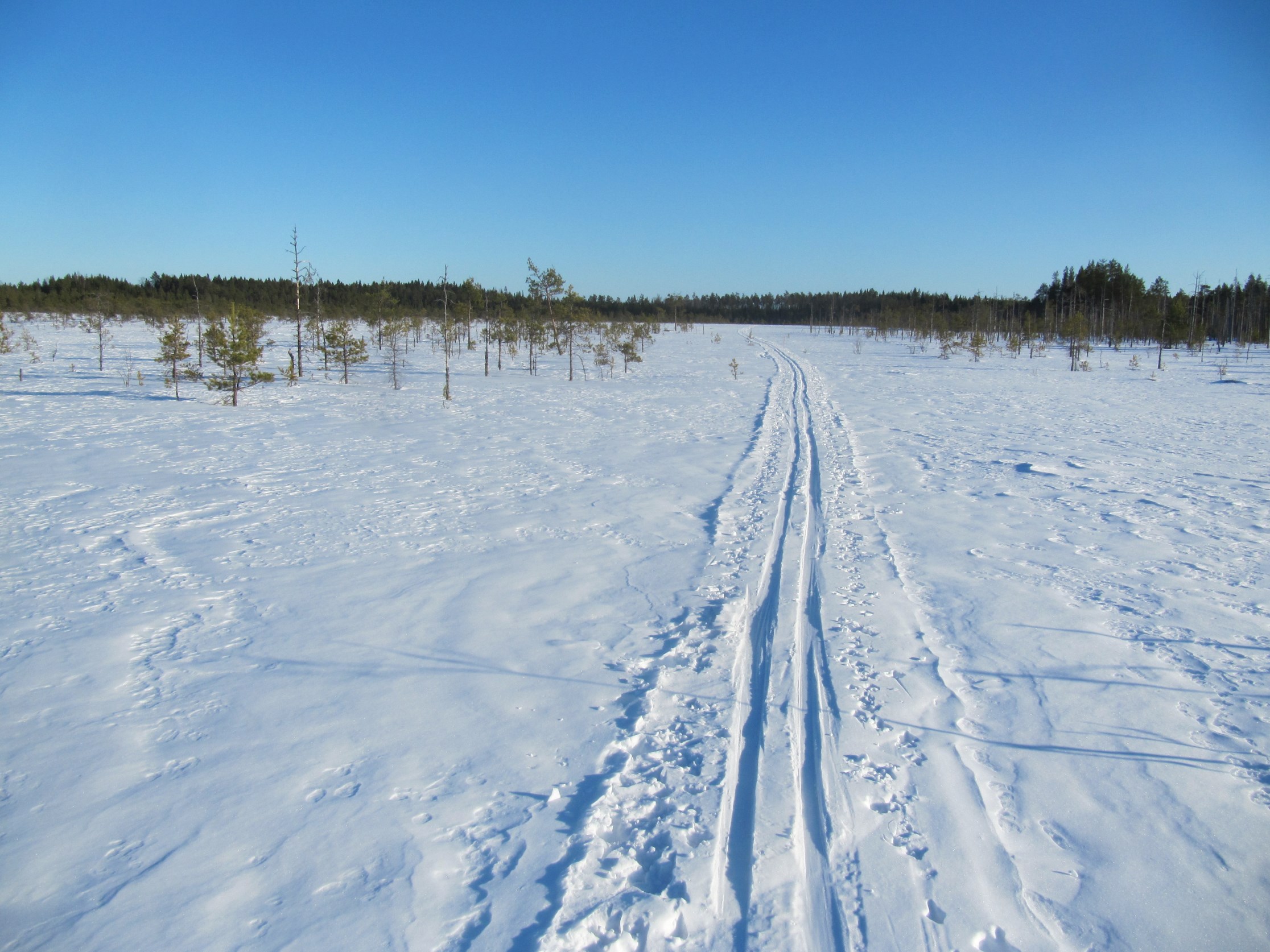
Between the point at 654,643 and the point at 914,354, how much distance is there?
40992mm

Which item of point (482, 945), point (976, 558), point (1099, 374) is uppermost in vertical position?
point (1099, 374)

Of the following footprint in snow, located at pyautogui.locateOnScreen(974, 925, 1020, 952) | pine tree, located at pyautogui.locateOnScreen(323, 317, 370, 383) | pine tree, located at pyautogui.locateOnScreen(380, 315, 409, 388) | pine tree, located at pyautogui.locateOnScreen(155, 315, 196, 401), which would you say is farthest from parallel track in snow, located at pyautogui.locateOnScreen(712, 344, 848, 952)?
pine tree, located at pyautogui.locateOnScreen(323, 317, 370, 383)

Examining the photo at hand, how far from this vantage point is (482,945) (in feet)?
8.01

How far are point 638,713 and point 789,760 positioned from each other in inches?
38.0

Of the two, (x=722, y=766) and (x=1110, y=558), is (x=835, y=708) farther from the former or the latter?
(x=1110, y=558)

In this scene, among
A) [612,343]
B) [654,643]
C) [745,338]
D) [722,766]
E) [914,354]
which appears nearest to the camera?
[722,766]

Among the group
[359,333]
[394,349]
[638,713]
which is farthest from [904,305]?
[638,713]

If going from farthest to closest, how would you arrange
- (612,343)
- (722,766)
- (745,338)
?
(745,338) < (612,343) < (722,766)

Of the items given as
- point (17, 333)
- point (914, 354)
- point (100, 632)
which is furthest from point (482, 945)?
point (17, 333)

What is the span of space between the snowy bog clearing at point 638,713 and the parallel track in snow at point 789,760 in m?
0.02

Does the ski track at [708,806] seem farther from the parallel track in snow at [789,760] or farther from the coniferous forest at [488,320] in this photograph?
the coniferous forest at [488,320]

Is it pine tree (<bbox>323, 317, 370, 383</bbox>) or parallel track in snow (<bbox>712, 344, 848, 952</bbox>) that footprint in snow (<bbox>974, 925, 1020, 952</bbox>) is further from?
pine tree (<bbox>323, 317, 370, 383</bbox>)

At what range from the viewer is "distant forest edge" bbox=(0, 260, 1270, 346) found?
1471 inches

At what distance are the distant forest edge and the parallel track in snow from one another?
814 inches
